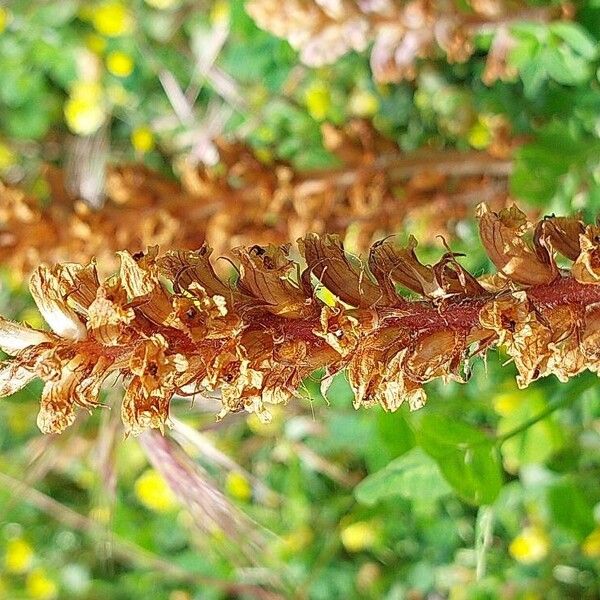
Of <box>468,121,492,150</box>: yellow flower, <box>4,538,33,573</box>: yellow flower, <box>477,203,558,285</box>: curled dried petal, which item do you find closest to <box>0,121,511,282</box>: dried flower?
<box>468,121,492,150</box>: yellow flower

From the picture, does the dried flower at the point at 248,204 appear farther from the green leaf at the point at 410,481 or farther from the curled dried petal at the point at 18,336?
the curled dried petal at the point at 18,336

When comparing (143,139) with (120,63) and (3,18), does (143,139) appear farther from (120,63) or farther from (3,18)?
(3,18)

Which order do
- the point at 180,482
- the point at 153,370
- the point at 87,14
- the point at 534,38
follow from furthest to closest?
the point at 87,14 → the point at 534,38 → the point at 180,482 → the point at 153,370

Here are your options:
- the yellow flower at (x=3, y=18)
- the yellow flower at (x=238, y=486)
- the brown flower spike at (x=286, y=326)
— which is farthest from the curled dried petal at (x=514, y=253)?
the yellow flower at (x=3, y=18)

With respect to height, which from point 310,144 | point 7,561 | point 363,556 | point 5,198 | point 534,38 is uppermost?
point 534,38

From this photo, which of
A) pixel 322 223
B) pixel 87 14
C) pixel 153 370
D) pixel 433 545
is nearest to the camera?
pixel 153 370

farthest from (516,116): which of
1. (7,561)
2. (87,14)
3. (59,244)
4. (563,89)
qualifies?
(7,561)

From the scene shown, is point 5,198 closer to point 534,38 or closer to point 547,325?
point 534,38

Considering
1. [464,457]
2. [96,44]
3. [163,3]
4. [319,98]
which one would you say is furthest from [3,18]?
[464,457]
